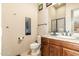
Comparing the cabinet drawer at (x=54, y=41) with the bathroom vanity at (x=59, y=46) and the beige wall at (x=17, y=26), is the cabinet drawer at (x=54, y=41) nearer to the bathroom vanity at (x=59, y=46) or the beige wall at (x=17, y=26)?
the bathroom vanity at (x=59, y=46)

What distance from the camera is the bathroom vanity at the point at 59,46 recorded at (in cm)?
161

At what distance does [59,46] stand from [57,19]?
0.54 meters

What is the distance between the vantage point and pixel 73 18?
80.4 inches

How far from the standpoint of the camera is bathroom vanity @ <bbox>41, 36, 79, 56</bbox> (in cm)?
161

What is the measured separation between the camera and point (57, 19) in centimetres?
221

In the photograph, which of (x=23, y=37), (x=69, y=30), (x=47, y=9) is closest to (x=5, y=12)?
(x=23, y=37)

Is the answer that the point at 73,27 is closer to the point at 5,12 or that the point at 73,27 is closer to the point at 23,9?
the point at 23,9

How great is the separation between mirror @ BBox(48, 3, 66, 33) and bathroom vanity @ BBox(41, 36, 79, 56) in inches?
8.5

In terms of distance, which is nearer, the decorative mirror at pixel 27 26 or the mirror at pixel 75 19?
the mirror at pixel 75 19

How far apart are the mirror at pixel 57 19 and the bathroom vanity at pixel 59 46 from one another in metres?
0.22

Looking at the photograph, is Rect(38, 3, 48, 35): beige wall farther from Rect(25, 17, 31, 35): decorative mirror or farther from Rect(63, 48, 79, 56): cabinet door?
Rect(63, 48, 79, 56): cabinet door

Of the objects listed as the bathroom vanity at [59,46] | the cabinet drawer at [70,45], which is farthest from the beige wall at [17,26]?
the cabinet drawer at [70,45]

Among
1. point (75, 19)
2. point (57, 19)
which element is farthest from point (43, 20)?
point (75, 19)

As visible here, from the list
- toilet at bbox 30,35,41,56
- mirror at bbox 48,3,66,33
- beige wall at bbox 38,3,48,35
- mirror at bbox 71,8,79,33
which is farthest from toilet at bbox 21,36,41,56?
mirror at bbox 71,8,79,33
